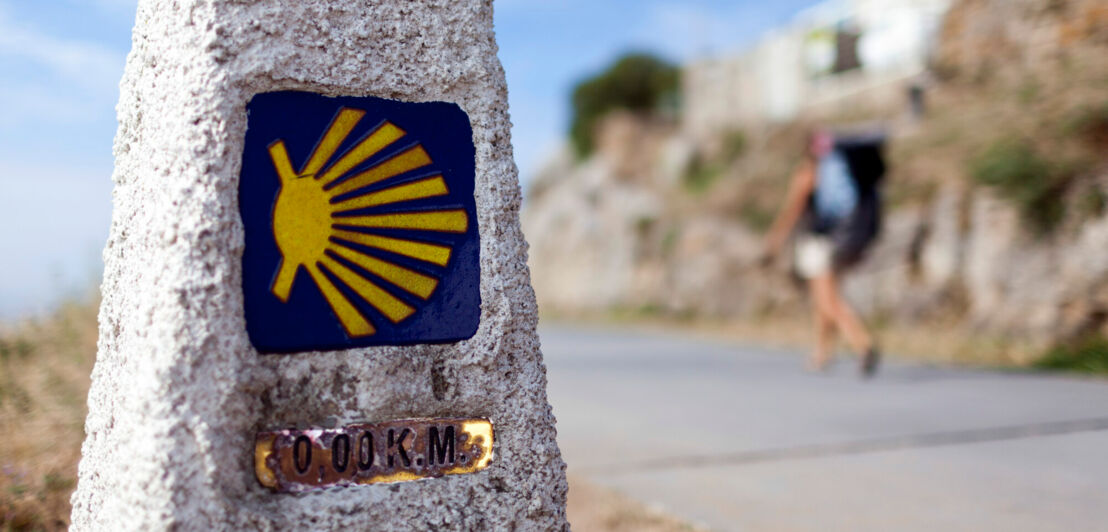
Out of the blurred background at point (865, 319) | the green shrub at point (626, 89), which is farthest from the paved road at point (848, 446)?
the green shrub at point (626, 89)

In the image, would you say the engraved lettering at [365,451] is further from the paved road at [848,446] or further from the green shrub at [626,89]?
the green shrub at [626,89]

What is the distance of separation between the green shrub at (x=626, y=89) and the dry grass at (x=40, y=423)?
22276 millimetres

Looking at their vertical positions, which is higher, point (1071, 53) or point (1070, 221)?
point (1071, 53)

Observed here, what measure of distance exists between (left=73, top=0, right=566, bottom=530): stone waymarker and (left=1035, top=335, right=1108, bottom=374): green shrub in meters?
5.80

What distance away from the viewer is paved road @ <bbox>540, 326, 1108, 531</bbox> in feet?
10.7

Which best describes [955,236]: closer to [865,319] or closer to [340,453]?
[865,319]

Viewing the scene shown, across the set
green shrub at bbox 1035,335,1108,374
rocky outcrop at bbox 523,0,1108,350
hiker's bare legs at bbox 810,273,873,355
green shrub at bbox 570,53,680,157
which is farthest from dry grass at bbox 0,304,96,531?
green shrub at bbox 570,53,680,157

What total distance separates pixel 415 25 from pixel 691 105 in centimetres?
2181

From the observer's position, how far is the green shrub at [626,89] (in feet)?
88.5

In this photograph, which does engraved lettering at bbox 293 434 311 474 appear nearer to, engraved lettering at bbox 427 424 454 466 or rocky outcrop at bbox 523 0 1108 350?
engraved lettering at bbox 427 424 454 466

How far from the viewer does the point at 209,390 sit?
5.41ft

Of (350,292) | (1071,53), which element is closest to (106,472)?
(350,292)

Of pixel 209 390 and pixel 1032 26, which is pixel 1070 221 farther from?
pixel 209 390

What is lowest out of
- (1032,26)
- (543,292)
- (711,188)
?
(543,292)
